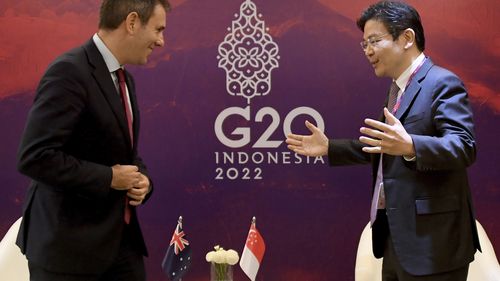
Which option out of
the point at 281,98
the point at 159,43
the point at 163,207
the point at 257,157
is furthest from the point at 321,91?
the point at 159,43

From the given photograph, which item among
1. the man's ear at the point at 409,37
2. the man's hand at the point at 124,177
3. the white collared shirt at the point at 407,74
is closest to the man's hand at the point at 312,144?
the white collared shirt at the point at 407,74

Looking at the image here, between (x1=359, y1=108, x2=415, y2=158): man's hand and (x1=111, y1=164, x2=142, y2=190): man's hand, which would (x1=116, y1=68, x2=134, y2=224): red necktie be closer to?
(x1=111, y1=164, x2=142, y2=190): man's hand

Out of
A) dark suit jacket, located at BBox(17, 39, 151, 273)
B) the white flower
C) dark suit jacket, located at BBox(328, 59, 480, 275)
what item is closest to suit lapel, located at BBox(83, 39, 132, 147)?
dark suit jacket, located at BBox(17, 39, 151, 273)

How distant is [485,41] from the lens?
4.22 m

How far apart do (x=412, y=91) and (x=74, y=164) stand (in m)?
1.41

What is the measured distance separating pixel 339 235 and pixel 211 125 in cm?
116

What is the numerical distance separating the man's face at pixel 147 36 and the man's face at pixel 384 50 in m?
0.96

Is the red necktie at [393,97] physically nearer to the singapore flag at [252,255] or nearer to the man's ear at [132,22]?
the singapore flag at [252,255]

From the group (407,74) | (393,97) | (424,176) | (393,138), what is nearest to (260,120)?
(393,97)

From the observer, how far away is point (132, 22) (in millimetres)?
2703

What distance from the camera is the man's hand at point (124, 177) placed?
250 cm

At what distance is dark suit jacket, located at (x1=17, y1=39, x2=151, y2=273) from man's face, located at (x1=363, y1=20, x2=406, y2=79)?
Result: 1184 mm

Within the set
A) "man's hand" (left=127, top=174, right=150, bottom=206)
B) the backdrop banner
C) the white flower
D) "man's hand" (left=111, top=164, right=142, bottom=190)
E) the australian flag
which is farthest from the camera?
the backdrop banner

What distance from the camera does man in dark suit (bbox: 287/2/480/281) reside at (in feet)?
7.93
